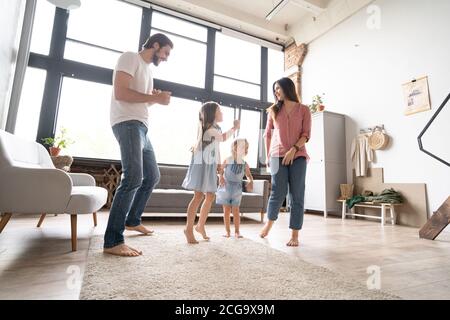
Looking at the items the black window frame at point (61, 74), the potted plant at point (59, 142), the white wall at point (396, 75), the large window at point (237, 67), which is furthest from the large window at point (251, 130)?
the potted plant at point (59, 142)

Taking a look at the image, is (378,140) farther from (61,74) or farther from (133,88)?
(61,74)

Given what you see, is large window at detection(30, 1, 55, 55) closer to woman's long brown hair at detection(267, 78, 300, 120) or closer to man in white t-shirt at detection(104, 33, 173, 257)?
man in white t-shirt at detection(104, 33, 173, 257)

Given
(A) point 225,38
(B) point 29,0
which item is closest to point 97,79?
(B) point 29,0

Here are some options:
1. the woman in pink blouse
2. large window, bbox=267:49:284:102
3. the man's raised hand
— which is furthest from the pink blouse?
large window, bbox=267:49:284:102

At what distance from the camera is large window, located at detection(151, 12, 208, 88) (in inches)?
184

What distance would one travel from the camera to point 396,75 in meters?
3.50

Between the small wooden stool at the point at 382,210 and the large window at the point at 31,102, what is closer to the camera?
the small wooden stool at the point at 382,210

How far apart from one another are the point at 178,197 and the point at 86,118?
7.91ft

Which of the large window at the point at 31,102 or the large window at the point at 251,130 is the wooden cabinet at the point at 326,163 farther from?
the large window at the point at 31,102

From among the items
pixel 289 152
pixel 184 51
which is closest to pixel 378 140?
pixel 289 152

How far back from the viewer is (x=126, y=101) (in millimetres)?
1293

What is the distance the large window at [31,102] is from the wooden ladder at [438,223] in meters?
4.87

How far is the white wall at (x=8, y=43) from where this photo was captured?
2547 millimetres

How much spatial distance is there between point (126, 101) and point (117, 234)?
702 mm
